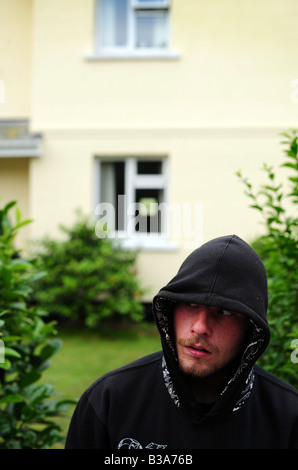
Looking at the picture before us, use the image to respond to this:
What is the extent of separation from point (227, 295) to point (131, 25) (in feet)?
30.9

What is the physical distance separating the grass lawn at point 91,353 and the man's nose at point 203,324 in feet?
12.3

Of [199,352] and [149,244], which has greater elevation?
[199,352]

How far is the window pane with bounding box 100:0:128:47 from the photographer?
33.8ft

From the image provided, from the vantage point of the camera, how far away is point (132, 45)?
1020 cm

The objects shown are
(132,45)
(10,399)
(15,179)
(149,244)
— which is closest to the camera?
(10,399)

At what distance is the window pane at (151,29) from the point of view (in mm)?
10188

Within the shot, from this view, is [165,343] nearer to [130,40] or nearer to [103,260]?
[103,260]

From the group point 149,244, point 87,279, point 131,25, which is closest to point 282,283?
point 87,279

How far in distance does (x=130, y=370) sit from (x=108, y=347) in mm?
6524

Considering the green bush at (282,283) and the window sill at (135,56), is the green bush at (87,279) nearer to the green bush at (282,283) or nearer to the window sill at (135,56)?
the window sill at (135,56)

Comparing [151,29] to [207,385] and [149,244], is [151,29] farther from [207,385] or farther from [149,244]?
[207,385]

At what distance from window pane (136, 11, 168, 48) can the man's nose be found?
9057mm

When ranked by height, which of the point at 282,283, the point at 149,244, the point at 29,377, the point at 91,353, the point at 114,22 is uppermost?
the point at 114,22

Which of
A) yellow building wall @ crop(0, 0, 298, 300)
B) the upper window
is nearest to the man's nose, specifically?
yellow building wall @ crop(0, 0, 298, 300)
